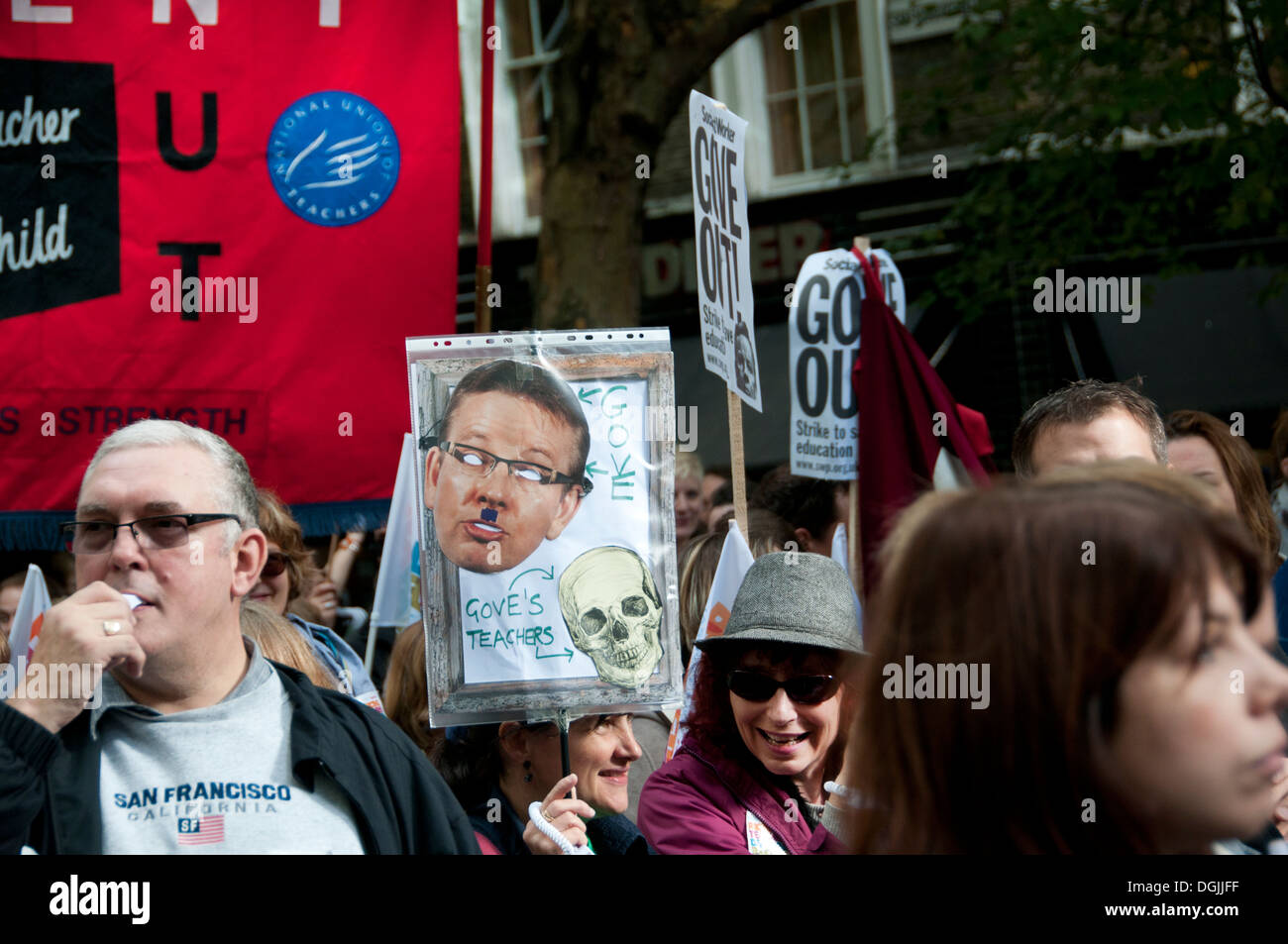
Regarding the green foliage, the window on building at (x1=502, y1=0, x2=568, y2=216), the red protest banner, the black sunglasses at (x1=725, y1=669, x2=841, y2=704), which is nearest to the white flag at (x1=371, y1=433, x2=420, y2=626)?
the red protest banner

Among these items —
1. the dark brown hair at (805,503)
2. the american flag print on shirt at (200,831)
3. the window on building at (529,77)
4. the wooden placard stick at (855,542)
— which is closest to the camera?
the american flag print on shirt at (200,831)

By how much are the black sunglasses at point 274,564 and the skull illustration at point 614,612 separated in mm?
1362

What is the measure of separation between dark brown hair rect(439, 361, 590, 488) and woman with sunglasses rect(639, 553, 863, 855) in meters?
0.50

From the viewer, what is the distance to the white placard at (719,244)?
400cm

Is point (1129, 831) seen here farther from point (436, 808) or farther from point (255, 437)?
point (255, 437)

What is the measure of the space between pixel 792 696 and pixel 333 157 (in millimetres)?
2841

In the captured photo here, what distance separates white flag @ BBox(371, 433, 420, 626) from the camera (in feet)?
13.9

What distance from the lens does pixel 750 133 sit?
11.4 meters

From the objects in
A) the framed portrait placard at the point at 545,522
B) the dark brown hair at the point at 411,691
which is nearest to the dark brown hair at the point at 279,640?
the dark brown hair at the point at 411,691

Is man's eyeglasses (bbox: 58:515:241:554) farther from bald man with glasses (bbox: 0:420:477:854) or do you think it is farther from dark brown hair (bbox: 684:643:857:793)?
dark brown hair (bbox: 684:643:857:793)

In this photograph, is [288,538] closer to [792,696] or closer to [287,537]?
[287,537]

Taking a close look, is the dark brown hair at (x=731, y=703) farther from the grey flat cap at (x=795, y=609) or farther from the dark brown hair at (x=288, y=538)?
the dark brown hair at (x=288, y=538)
